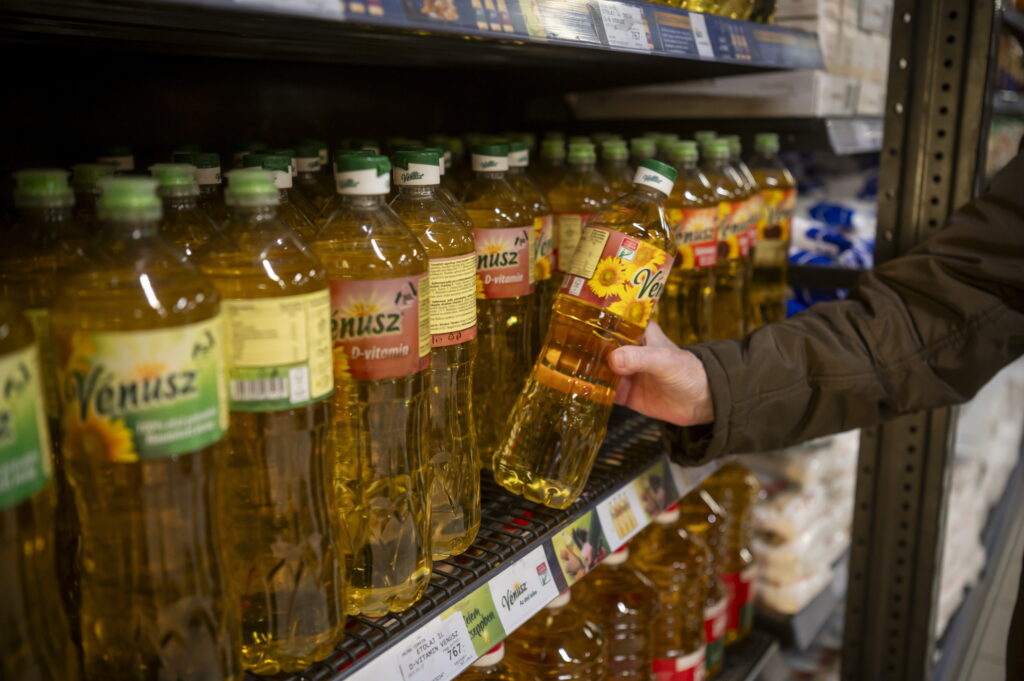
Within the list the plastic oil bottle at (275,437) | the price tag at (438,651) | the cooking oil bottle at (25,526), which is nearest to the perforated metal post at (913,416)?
the price tag at (438,651)

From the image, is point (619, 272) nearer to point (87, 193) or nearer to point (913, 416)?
point (87, 193)

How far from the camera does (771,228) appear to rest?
196cm

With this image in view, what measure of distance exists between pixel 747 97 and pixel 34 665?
191cm

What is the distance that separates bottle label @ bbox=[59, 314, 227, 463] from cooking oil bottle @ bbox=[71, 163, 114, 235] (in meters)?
0.28

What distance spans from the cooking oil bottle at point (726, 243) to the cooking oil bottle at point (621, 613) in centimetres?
55

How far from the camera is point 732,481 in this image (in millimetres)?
2406

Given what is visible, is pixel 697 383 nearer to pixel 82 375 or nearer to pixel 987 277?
pixel 987 277

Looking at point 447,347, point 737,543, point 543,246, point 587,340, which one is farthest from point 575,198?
point 737,543

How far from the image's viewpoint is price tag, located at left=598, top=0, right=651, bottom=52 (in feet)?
3.75

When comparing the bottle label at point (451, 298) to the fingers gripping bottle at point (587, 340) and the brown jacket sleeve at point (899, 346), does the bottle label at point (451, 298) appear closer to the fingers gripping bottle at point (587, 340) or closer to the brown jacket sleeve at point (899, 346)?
the fingers gripping bottle at point (587, 340)

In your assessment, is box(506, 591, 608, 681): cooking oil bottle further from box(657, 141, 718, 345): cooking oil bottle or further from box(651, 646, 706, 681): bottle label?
box(657, 141, 718, 345): cooking oil bottle

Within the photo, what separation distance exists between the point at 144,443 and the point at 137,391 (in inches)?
1.8

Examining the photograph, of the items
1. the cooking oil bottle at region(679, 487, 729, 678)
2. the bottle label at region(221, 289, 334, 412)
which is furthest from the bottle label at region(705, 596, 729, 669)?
the bottle label at region(221, 289, 334, 412)

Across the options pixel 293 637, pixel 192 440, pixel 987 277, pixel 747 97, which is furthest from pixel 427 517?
pixel 747 97
